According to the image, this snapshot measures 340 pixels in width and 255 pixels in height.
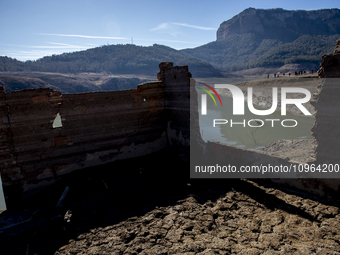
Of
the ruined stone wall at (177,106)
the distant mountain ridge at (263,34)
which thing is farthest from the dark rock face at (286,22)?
the ruined stone wall at (177,106)

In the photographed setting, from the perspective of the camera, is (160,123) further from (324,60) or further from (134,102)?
(324,60)

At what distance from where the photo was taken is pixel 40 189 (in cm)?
599

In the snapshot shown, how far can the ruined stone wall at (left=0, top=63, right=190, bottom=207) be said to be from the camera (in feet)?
18.5

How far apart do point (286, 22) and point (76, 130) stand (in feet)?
578

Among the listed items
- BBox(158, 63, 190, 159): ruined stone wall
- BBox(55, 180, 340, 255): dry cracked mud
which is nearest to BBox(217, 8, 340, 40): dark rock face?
BBox(158, 63, 190, 159): ruined stone wall

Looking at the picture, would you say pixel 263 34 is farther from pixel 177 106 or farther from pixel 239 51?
pixel 177 106

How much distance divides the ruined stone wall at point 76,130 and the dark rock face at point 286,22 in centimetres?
15564

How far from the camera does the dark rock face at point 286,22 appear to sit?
137500 millimetres

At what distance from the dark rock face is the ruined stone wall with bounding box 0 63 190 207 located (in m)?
156

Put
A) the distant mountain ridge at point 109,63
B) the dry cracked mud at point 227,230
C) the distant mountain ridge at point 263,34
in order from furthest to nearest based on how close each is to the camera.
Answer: the distant mountain ridge at point 263,34, the distant mountain ridge at point 109,63, the dry cracked mud at point 227,230

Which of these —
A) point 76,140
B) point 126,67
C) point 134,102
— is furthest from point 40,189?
point 126,67

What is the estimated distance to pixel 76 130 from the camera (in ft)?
20.7

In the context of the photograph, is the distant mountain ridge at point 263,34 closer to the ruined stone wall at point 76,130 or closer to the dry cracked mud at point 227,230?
the ruined stone wall at point 76,130

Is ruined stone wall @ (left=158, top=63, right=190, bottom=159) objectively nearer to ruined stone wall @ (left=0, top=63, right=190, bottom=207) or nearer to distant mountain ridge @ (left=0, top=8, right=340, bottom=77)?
ruined stone wall @ (left=0, top=63, right=190, bottom=207)
